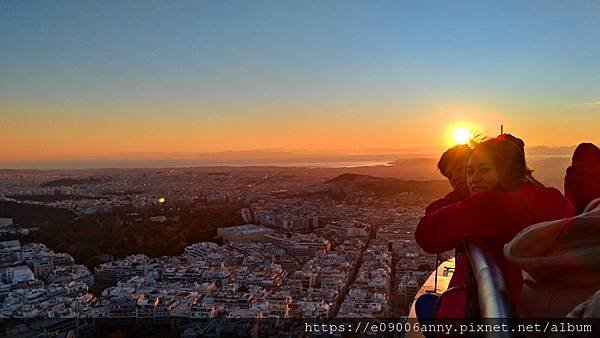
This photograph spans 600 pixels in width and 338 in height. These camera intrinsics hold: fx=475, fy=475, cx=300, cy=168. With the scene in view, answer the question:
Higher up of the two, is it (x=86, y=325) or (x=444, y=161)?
(x=444, y=161)

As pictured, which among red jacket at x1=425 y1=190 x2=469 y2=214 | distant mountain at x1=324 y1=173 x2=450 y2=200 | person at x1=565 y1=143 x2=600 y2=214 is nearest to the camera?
person at x1=565 y1=143 x2=600 y2=214

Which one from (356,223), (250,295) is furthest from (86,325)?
(356,223)

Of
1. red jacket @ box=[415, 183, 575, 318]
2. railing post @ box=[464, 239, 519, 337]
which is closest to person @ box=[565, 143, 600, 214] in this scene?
red jacket @ box=[415, 183, 575, 318]

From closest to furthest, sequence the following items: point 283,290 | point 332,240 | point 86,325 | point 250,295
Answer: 1. point 86,325
2. point 250,295
3. point 283,290
4. point 332,240

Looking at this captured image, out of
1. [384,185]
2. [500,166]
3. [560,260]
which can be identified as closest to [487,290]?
[560,260]

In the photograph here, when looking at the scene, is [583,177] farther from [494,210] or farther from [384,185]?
[384,185]

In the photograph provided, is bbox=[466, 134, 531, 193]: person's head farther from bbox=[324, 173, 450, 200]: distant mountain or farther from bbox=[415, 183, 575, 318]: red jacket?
bbox=[324, 173, 450, 200]: distant mountain

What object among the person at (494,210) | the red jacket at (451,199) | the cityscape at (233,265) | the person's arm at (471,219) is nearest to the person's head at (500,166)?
the person at (494,210)

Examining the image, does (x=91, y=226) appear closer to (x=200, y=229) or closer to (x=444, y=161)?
(x=200, y=229)
